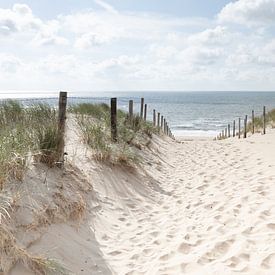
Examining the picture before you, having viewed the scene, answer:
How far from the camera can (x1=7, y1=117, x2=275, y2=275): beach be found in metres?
3.95

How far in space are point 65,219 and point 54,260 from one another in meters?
1.09

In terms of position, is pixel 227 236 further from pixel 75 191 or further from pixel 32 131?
pixel 32 131

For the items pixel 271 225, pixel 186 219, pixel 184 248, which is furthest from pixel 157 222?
pixel 271 225

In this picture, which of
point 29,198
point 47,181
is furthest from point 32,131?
point 29,198

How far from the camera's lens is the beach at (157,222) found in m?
3.95

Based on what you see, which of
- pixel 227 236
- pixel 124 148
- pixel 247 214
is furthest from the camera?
pixel 124 148

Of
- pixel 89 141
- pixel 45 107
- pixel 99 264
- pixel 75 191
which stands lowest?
pixel 99 264

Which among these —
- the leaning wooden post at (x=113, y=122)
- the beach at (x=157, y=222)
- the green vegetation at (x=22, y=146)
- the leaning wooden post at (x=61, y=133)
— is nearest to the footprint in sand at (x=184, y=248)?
the beach at (x=157, y=222)

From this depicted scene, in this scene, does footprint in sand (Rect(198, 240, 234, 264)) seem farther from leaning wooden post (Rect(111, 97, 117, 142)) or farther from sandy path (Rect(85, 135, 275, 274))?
leaning wooden post (Rect(111, 97, 117, 142))

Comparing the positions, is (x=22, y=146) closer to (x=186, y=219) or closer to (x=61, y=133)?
(x=61, y=133)

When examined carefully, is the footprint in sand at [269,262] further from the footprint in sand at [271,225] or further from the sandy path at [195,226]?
the footprint in sand at [271,225]

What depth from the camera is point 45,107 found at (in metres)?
9.82

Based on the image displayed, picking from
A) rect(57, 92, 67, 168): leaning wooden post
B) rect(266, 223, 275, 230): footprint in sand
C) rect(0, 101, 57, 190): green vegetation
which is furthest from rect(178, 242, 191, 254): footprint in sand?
rect(57, 92, 67, 168): leaning wooden post

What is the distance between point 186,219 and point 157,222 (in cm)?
41
